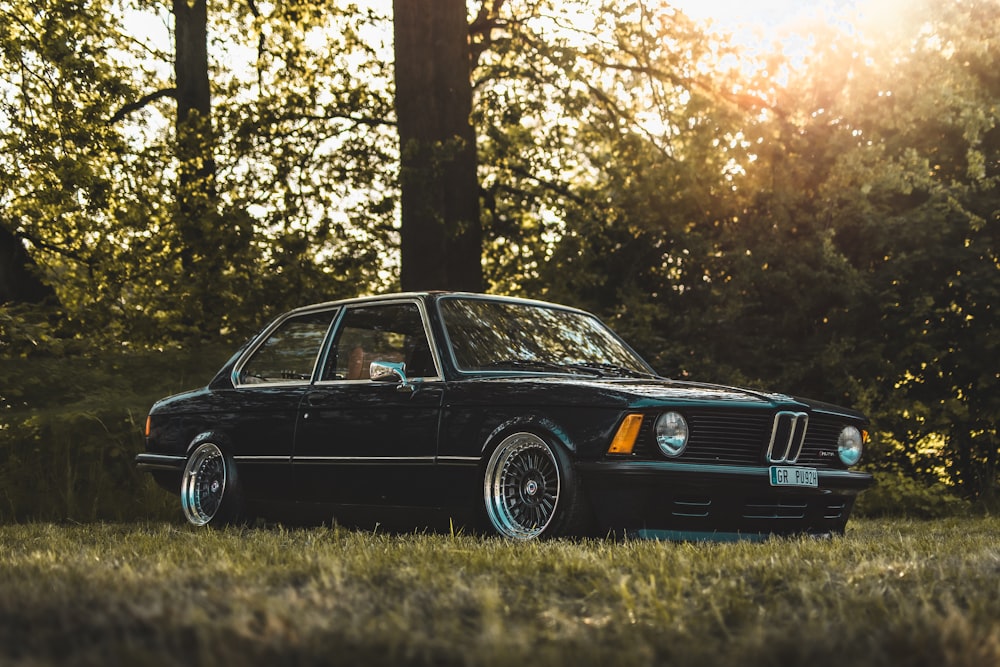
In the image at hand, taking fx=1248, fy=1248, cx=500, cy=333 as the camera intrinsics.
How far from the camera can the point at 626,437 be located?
6.34 meters

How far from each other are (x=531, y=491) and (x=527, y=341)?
4.51 feet

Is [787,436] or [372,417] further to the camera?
[372,417]

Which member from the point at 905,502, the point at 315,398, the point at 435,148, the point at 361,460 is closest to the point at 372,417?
the point at 361,460

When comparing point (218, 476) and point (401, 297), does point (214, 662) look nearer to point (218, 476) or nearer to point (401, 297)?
point (401, 297)

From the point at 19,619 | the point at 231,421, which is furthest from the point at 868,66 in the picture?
the point at 19,619

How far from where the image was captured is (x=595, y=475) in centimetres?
633

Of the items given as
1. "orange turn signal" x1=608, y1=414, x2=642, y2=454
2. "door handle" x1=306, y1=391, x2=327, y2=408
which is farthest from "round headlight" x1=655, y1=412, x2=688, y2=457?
"door handle" x1=306, y1=391, x2=327, y2=408

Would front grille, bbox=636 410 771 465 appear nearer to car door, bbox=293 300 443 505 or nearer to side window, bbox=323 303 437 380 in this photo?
car door, bbox=293 300 443 505

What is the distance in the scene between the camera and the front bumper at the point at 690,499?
6.32 meters

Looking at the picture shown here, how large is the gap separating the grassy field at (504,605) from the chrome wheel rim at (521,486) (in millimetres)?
605

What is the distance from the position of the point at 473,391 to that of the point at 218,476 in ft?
8.11

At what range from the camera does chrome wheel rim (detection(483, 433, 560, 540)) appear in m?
6.56

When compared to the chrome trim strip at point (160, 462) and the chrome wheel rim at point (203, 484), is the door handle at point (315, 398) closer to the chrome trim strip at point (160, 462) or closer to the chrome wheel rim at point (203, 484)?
the chrome wheel rim at point (203, 484)

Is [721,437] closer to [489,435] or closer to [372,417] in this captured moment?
[489,435]
